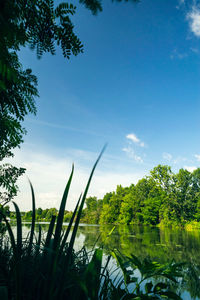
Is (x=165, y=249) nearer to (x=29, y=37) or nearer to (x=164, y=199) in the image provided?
(x=29, y=37)

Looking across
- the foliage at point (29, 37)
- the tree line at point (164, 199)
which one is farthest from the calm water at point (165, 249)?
the tree line at point (164, 199)

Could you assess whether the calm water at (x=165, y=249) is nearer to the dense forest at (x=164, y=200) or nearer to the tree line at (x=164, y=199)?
the dense forest at (x=164, y=200)

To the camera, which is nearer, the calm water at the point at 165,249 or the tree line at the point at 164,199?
the calm water at the point at 165,249

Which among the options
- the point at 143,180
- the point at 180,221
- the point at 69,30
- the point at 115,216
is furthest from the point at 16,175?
the point at 115,216

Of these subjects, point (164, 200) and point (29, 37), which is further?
point (164, 200)

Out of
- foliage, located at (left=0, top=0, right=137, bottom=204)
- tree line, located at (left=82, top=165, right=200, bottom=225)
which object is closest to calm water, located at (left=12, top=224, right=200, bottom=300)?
foliage, located at (left=0, top=0, right=137, bottom=204)

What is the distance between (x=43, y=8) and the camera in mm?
2041

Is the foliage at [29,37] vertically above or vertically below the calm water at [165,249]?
above

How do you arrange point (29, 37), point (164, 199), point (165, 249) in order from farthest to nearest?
point (164, 199), point (165, 249), point (29, 37)

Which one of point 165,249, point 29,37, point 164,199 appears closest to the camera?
point 29,37

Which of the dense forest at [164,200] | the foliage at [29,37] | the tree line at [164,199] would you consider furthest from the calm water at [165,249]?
the tree line at [164,199]

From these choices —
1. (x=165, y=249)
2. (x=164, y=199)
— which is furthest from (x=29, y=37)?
(x=164, y=199)

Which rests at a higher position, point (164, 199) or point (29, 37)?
point (29, 37)

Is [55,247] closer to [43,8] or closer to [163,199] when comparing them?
[43,8]
